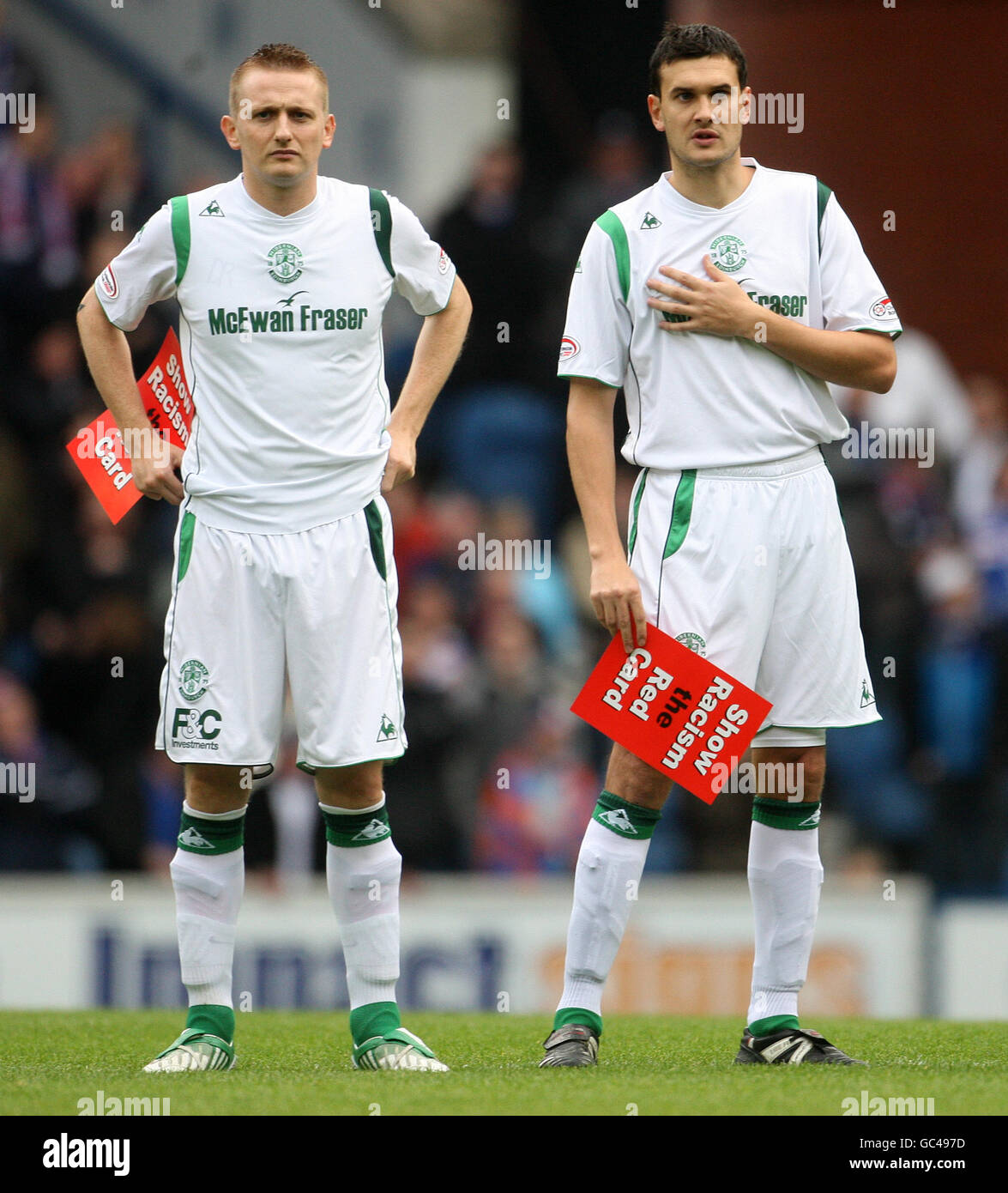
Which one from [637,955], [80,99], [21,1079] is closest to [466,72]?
[80,99]

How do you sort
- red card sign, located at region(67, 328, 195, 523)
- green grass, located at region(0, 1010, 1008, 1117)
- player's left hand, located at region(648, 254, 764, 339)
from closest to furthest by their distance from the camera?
green grass, located at region(0, 1010, 1008, 1117), player's left hand, located at region(648, 254, 764, 339), red card sign, located at region(67, 328, 195, 523)

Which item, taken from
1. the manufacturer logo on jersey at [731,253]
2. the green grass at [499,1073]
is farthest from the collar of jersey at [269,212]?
the green grass at [499,1073]

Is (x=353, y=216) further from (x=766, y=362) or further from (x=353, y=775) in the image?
(x=353, y=775)

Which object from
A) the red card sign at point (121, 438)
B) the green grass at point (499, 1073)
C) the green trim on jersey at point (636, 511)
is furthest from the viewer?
the red card sign at point (121, 438)

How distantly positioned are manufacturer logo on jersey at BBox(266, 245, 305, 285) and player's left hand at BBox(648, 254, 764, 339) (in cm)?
92

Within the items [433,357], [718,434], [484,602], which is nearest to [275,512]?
[433,357]

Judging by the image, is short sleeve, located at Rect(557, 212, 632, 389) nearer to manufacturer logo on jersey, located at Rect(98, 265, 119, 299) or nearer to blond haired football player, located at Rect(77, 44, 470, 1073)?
blond haired football player, located at Rect(77, 44, 470, 1073)

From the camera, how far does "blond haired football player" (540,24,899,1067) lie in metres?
5.11

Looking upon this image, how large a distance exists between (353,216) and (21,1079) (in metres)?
2.38

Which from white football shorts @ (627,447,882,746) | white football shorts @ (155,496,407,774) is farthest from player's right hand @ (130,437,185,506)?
white football shorts @ (627,447,882,746)

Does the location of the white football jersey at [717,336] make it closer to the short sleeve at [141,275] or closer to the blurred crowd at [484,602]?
the short sleeve at [141,275]

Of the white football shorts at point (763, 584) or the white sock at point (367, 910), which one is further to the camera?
the white sock at point (367, 910)

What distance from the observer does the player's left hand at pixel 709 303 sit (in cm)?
506

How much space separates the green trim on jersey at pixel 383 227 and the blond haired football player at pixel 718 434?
504 mm
